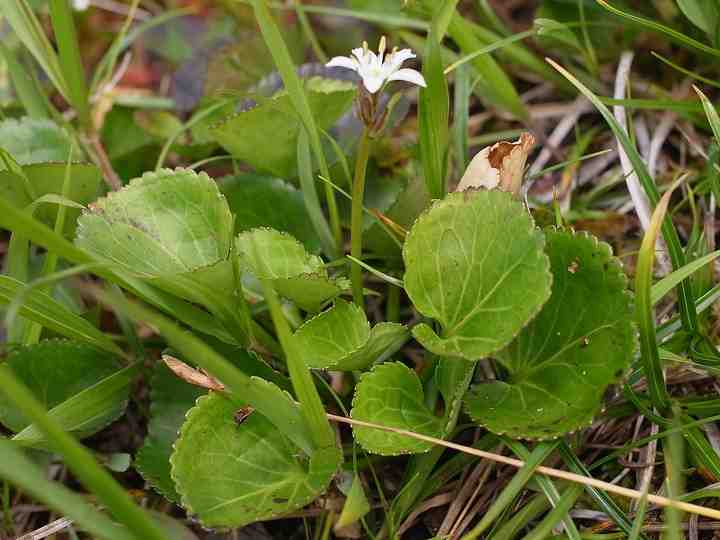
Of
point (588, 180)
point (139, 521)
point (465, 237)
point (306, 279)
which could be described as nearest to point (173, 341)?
point (139, 521)

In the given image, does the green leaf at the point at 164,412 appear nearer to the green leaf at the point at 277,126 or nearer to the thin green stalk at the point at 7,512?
the thin green stalk at the point at 7,512

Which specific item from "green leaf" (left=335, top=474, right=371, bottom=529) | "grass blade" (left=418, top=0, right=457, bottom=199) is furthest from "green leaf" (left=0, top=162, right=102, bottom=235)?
"green leaf" (left=335, top=474, right=371, bottom=529)

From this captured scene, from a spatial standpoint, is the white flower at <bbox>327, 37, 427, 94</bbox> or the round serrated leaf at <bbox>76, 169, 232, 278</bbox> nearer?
the white flower at <bbox>327, 37, 427, 94</bbox>

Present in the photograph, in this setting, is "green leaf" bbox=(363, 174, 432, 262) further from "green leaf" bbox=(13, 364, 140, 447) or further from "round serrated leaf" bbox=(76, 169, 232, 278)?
"green leaf" bbox=(13, 364, 140, 447)

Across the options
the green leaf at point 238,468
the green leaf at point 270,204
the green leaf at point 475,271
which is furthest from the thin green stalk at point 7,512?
the green leaf at point 475,271

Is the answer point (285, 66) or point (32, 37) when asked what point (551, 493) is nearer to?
point (285, 66)
